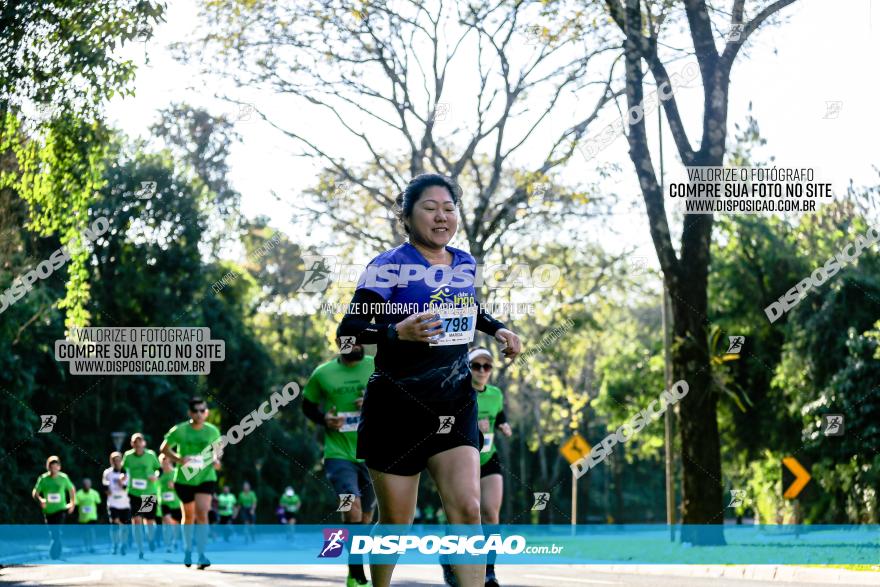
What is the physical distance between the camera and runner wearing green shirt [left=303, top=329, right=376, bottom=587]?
1102 centimetres

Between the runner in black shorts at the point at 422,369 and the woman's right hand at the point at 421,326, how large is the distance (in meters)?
0.08

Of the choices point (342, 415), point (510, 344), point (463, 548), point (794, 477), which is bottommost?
point (794, 477)

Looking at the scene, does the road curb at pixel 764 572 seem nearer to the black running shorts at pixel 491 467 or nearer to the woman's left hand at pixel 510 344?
the black running shorts at pixel 491 467

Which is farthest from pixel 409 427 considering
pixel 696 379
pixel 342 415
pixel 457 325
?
pixel 696 379

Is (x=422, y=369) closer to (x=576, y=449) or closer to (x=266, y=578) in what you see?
(x=266, y=578)

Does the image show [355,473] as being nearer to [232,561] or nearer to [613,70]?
[232,561]

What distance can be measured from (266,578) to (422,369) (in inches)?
302

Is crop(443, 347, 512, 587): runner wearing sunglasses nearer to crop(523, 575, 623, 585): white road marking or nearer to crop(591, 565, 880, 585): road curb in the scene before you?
crop(523, 575, 623, 585): white road marking

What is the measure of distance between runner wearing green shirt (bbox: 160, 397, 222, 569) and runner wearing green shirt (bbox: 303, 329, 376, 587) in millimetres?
3765

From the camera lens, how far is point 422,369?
19.4 ft

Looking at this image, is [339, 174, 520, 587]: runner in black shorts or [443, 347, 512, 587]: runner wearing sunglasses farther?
[443, 347, 512, 587]: runner wearing sunglasses

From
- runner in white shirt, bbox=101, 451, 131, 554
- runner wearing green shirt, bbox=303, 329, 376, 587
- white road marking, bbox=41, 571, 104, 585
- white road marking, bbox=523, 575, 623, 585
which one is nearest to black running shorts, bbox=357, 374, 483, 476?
runner wearing green shirt, bbox=303, 329, 376, 587

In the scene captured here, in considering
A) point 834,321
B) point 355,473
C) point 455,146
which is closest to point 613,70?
point 455,146

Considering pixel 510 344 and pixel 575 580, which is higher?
pixel 510 344
